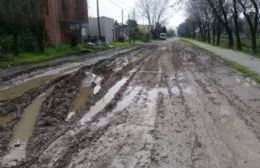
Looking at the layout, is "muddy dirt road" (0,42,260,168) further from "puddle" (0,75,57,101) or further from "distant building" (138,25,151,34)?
"distant building" (138,25,151,34)

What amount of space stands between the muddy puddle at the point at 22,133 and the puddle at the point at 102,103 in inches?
46.2

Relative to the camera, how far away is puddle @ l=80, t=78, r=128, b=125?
9.90 metres

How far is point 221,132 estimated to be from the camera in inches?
322

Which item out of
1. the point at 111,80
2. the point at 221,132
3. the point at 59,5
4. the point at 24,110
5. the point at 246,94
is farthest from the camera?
the point at 59,5

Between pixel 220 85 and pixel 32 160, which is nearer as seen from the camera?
pixel 32 160

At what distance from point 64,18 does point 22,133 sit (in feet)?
148

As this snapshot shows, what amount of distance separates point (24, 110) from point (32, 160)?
4941 millimetres

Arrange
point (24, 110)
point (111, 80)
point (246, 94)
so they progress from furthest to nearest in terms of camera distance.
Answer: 1. point (111, 80)
2. point (246, 94)
3. point (24, 110)

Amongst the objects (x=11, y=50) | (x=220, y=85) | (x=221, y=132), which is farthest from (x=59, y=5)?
(x=221, y=132)

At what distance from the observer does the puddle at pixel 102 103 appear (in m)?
9.90

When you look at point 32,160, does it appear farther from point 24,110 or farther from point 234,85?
point 234,85

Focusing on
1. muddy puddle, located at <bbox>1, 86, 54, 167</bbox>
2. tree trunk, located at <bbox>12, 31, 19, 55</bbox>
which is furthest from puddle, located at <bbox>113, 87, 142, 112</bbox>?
tree trunk, located at <bbox>12, 31, 19, 55</bbox>

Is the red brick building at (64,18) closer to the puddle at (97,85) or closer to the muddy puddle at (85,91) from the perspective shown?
the muddy puddle at (85,91)

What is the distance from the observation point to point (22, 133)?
8.77m
